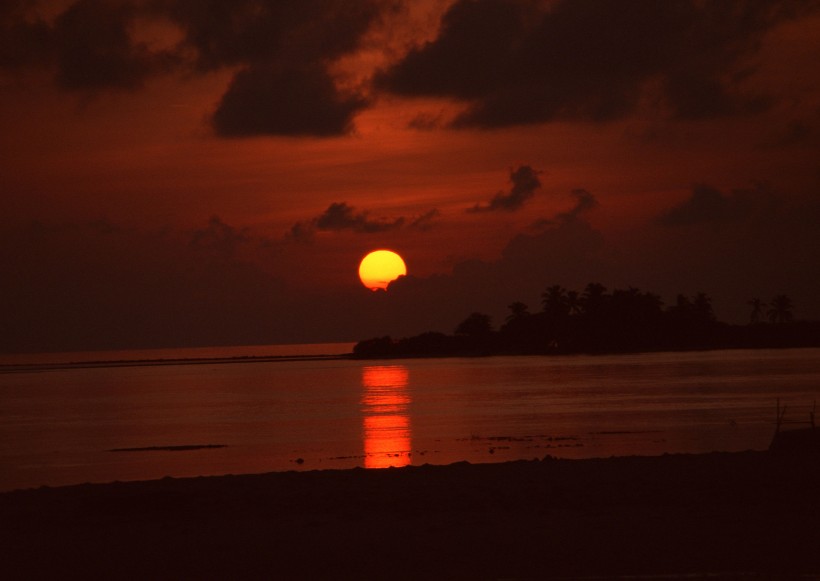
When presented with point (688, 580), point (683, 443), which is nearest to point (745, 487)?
point (688, 580)

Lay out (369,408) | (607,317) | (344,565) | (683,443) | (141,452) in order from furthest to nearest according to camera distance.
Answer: (607,317), (369,408), (141,452), (683,443), (344,565)

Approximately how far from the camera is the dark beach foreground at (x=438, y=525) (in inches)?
468

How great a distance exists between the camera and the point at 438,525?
47.3 feet

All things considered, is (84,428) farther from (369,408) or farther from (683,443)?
(683,443)

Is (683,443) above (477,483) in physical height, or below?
above

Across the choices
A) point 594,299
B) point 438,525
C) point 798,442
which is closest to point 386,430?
point 798,442

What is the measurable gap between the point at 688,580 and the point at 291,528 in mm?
6263

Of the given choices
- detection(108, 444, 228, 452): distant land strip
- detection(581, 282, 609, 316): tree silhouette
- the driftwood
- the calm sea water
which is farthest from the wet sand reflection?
detection(581, 282, 609, 316): tree silhouette

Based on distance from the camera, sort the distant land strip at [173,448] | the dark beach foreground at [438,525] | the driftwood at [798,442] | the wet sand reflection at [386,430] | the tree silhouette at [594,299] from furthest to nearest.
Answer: the tree silhouette at [594,299] < the distant land strip at [173,448] < the wet sand reflection at [386,430] < the driftwood at [798,442] < the dark beach foreground at [438,525]

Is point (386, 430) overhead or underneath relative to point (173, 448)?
overhead

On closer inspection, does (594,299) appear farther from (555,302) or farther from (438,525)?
(438,525)

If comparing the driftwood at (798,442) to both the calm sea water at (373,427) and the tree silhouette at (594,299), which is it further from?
the tree silhouette at (594,299)

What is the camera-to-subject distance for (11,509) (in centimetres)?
1667

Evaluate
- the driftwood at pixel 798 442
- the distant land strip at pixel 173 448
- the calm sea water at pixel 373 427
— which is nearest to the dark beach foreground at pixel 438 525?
the driftwood at pixel 798 442
